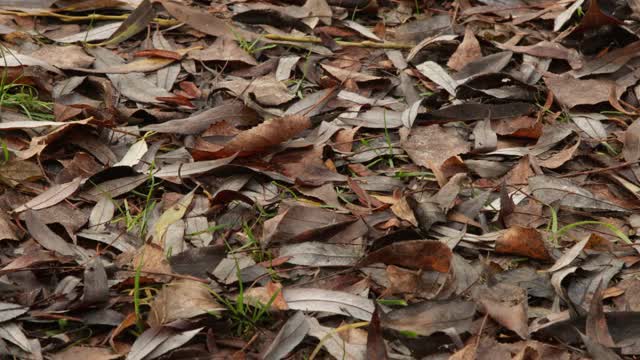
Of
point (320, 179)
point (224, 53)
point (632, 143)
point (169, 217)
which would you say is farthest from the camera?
point (224, 53)

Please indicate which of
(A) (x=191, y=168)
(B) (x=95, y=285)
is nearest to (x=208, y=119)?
(A) (x=191, y=168)

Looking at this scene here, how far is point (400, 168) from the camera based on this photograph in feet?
7.67

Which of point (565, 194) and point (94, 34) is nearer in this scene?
point (565, 194)

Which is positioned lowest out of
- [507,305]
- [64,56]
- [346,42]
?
[507,305]

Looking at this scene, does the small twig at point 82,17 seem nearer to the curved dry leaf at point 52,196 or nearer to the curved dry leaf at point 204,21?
the curved dry leaf at point 204,21

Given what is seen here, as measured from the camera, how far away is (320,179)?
2.23 meters

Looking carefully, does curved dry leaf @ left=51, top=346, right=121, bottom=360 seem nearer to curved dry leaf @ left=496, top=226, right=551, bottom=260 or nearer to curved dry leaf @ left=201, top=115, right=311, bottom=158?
curved dry leaf @ left=201, top=115, right=311, bottom=158

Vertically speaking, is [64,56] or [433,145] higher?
[64,56]

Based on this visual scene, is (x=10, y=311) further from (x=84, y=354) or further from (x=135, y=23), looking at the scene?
(x=135, y=23)

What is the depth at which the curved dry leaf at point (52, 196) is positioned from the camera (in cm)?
212

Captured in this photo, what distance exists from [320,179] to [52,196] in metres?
0.71

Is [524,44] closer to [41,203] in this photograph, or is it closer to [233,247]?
[233,247]

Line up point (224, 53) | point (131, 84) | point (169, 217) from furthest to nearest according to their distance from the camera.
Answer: point (224, 53), point (131, 84), point (169, 217)

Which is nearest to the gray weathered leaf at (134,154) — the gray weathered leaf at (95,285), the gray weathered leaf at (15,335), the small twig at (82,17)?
the gray weathered leaf at (95,285)
